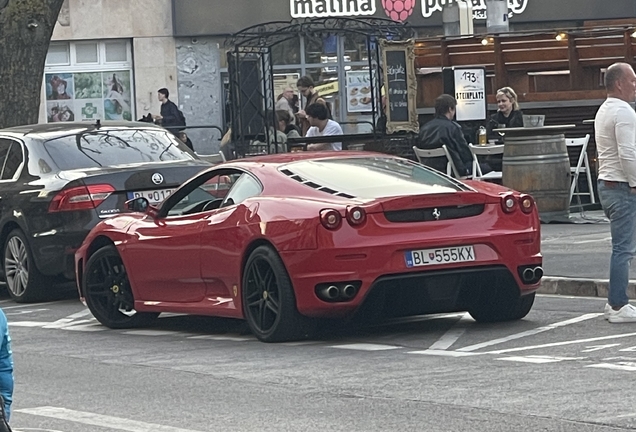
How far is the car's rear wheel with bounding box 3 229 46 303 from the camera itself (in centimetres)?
1483

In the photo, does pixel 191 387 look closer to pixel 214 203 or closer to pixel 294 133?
pixel 214 203

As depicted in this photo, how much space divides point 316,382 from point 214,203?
2.98 metres

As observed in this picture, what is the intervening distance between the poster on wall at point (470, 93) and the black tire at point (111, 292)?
10698mm

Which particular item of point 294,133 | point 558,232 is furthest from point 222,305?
point 294,133

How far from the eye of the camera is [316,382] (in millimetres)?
8977

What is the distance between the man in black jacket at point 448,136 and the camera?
65.2 ft

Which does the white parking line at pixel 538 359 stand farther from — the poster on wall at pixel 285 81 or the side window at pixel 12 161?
the poster on wall at pixel 285 81

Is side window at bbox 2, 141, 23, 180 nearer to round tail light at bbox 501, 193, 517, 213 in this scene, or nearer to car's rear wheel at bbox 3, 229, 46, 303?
car's rear wheel at bbox 3, 229, 46, 303

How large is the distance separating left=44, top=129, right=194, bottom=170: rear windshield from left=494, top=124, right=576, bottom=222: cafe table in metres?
4.91

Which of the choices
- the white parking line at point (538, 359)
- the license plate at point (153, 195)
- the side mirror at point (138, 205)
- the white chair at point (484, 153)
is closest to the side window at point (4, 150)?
the license plate at point (153, 195)

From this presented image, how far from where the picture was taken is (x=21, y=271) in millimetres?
15047

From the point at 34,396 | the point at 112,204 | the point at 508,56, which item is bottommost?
the point at 34,396

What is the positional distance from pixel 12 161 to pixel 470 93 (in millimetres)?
8998

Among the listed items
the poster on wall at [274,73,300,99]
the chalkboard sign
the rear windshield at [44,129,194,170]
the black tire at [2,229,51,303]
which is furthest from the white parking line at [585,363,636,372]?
the poster on wall at [274,73,300,99]
